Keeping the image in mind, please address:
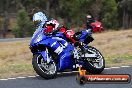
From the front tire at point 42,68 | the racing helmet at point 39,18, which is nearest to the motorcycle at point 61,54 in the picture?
the front tire at point 42,68

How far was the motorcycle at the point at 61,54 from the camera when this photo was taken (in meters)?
9.12

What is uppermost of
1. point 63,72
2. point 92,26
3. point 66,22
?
point 92,26

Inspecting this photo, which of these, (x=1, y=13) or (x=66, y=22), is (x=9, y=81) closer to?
(x=66, y=22)

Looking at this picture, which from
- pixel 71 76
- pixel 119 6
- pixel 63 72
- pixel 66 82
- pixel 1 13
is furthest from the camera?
pixel 1 13

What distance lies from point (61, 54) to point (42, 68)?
0.62m

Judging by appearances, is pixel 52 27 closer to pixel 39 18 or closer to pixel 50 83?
pixel 39 18

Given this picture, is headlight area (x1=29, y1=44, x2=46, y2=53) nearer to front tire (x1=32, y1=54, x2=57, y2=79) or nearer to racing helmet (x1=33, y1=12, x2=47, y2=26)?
front tire (x1=32, y1=54, x2=57, y2=79)

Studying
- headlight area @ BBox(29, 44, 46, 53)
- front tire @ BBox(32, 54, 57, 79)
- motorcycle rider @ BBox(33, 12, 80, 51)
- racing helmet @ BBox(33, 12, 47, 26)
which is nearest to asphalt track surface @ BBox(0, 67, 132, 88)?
front tire @ BBox(32, 54, 57, 79)

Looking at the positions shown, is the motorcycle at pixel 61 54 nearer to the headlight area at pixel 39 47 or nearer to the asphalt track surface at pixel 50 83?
the headlight area at pixel 39 47

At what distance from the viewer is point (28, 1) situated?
5522 centimetres

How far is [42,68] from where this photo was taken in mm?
9016

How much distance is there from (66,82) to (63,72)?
4.45ft

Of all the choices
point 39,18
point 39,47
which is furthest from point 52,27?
point 39,47

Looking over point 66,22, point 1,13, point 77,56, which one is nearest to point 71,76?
point 77,56
